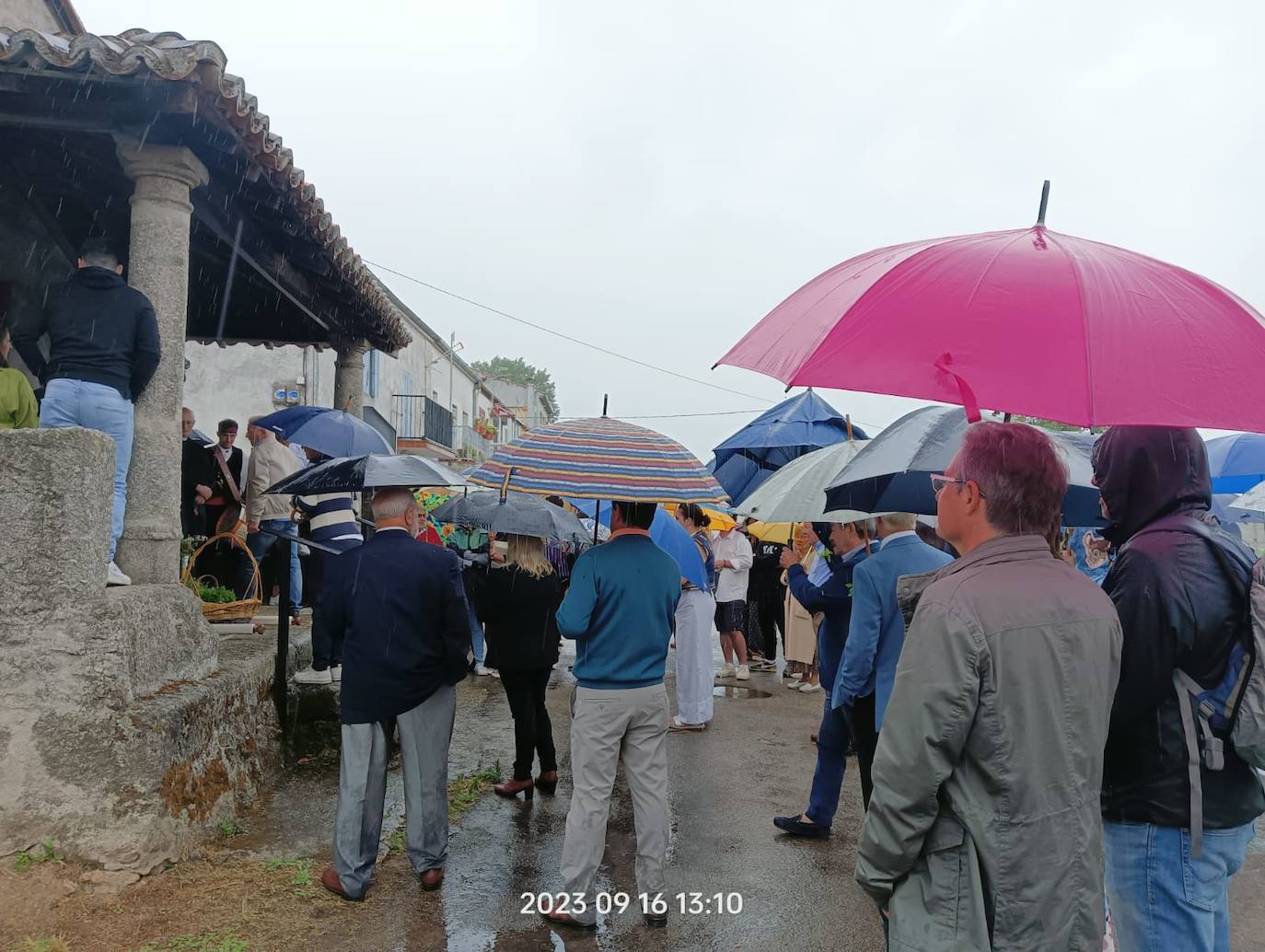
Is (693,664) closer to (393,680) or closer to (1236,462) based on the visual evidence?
(393,680)

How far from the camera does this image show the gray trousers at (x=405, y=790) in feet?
14.3

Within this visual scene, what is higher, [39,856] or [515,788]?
[39,856]

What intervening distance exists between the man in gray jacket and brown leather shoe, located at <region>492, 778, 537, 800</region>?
4015 millimetres

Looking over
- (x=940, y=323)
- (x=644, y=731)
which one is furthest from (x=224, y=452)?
(x=940, y=323)

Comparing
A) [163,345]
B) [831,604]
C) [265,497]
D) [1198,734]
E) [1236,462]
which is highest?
[163,345]

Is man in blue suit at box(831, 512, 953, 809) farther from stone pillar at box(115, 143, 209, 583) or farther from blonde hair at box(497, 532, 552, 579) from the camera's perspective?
stone pillar at box(115, 143, 209, 583)

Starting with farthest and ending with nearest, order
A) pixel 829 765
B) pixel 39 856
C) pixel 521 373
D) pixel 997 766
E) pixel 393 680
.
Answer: pixel 521 373
pixel 829 765
pixel 393 680
pixel 39 856
pixel 997 766

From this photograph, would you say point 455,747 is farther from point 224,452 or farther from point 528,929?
point 224,452

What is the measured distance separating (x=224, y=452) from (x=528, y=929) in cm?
700

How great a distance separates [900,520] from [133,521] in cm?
422

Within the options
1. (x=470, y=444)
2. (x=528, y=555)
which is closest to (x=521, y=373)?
(x=470, y=444)

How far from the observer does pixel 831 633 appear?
5.16 metres

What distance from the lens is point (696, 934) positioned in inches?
164

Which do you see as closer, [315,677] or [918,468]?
[918,468]
